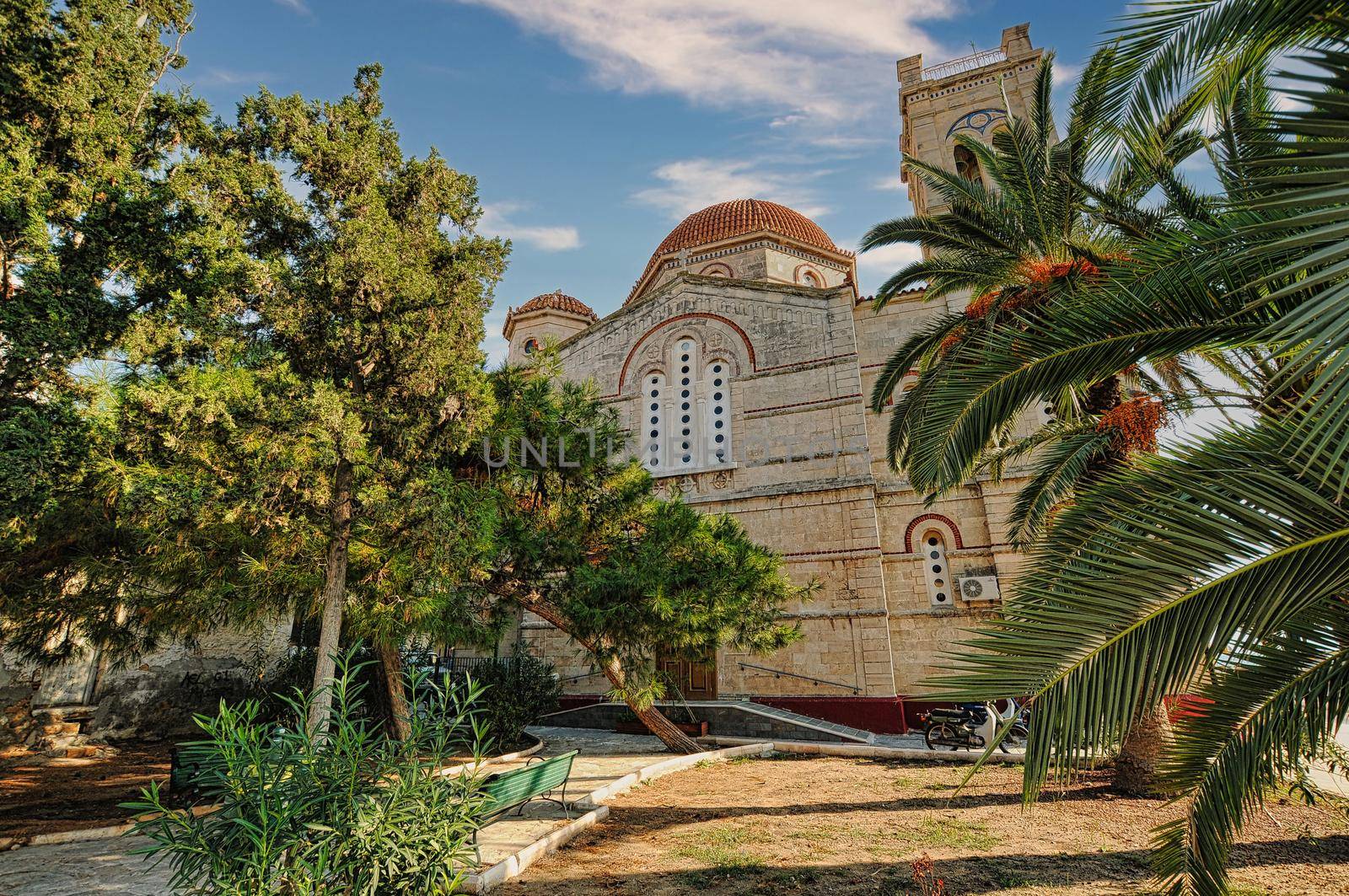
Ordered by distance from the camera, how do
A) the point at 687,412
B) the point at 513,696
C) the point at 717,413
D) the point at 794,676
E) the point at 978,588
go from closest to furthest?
the point at 513,696
the point at 978,588
the point at 794,676
the point at 717,413
the point at 687,412

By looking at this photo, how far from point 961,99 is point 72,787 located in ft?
87.0

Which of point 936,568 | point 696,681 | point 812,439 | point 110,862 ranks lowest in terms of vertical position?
point 110,862

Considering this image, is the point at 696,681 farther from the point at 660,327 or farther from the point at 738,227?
the point at 738,227

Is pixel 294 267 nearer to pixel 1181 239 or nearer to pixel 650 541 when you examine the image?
pixel 650 541

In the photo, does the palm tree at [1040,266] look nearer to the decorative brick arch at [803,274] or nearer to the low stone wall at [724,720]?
the low stone wall at [724,720]

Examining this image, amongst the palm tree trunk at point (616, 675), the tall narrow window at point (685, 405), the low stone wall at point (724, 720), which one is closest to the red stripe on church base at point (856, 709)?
the low stone wall at point (724, 720)

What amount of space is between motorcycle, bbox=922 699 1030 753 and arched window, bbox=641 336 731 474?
7.85m

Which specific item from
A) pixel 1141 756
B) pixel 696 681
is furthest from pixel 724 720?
pixel 1141 756

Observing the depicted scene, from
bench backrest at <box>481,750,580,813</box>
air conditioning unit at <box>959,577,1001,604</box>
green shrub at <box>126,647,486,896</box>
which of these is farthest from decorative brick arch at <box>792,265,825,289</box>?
green shrub at <box>126,647,486,896</box>

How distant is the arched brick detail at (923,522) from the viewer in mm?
15062

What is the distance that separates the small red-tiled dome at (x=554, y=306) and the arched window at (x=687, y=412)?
6.85 meters

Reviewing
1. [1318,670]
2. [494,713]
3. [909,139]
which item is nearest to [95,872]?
[494,713]

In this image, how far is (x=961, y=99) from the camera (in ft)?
67.3

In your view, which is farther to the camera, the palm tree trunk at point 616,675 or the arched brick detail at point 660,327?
the arched brick detail at point 660,327
